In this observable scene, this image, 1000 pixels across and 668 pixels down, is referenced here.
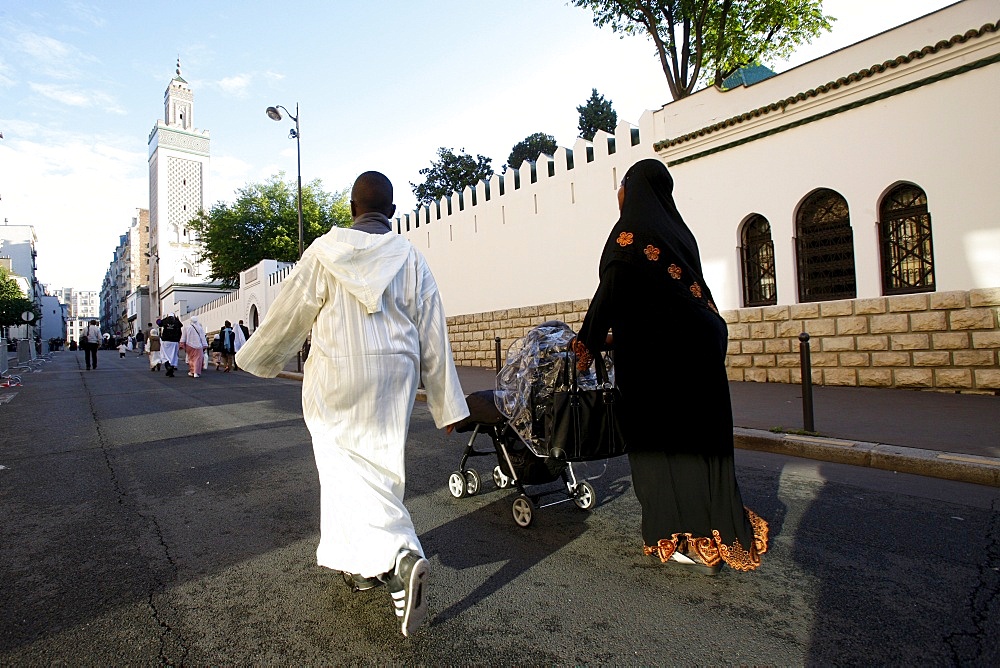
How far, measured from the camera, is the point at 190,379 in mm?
16047

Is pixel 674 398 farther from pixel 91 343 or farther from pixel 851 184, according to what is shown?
pixel 91 343

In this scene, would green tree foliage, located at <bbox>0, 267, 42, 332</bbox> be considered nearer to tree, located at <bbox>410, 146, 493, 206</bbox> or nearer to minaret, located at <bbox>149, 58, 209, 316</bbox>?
minaret, located at <bbox>149, 58, 209, 316</bbox>

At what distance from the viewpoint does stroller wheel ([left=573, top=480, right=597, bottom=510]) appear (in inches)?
148

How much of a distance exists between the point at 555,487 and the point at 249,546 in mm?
2062

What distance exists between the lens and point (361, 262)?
8.02 ft

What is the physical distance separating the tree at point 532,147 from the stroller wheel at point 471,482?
3972 centimetres

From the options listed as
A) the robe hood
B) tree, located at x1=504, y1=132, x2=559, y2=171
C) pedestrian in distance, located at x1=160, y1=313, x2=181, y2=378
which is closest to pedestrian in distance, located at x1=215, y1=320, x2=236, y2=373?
pedestrian in distance, located at x1=160, y1=313, x2=181, y2=378

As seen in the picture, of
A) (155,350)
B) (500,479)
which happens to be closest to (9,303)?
(155,350)

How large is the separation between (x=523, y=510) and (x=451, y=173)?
39.9 metres

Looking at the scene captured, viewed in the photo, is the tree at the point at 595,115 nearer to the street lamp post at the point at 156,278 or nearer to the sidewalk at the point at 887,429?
the sidewalk at the point at 887,429

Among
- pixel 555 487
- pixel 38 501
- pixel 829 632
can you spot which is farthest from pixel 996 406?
pixel 38 501

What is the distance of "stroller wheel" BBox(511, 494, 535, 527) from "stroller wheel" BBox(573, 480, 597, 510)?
0.42 meters

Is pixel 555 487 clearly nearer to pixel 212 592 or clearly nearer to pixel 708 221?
pixel 212 592

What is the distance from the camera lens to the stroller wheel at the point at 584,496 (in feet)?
12.3
